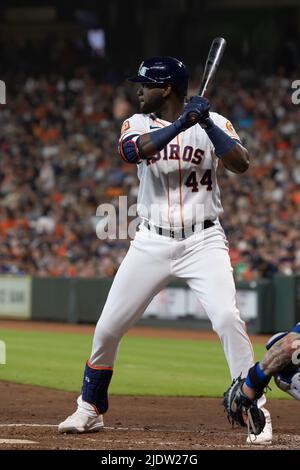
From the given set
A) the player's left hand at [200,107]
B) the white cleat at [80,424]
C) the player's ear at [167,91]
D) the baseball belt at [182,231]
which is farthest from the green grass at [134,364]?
the player's left hand at [200,107]

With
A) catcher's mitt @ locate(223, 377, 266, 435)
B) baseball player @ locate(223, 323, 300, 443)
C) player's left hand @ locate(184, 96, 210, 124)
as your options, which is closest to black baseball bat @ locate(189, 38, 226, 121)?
player's left hand @ locate(184, 96, 210, 124)

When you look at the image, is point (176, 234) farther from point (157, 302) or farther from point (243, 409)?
point (157, 302)

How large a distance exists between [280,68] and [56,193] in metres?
5.85

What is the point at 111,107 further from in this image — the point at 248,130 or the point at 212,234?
the point at 212,234

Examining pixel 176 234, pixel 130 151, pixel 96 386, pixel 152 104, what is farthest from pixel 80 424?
pixel 152 104

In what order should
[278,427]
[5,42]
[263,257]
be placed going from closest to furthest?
[278,427] → [263,257] → [5,42]

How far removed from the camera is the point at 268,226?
18234 millimetres

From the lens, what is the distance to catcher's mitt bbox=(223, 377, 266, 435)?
216 inches

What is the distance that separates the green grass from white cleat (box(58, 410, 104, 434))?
9.25 feet

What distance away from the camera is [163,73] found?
19.5ft

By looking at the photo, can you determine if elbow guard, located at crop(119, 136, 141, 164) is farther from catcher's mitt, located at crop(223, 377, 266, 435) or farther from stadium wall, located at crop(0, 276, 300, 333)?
stadium wall, located at crop(0, 276, 300, 333)

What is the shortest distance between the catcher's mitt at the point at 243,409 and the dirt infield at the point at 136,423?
0.42 ft

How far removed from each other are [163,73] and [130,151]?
22.4 inches

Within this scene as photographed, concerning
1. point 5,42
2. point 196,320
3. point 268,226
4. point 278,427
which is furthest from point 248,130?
point 278,427
